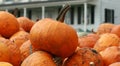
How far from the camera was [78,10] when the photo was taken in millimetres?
36344

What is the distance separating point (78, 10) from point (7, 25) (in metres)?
32.2

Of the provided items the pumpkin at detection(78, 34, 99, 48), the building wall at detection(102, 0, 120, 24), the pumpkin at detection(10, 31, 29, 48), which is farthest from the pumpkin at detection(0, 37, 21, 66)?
the building wall at detection(102, 0, 120, 24)

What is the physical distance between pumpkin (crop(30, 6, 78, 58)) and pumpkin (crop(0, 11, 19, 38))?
3.70 feet

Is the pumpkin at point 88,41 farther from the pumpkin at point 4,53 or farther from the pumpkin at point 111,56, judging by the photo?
the pumpkin at point 4,53

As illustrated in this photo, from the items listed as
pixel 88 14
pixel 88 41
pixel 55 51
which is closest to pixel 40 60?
pixel 55 51

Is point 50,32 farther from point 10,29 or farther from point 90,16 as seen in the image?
point 90,16

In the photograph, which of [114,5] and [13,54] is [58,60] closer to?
[13,54]

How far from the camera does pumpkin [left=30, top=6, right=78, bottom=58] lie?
3039 millimetres

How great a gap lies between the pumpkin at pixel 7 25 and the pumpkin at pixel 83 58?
127cm

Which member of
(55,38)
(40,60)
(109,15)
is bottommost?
(109,15)

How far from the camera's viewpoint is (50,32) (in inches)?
122

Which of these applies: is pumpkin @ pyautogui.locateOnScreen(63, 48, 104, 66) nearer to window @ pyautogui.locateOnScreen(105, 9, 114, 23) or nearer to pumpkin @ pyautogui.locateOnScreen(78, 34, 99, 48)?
pumpkin @ pyautogui.locateOnScreen(78, 34, 99, 48)

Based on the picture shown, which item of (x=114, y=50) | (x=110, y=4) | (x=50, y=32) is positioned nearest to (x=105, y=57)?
(x=114, y=50)

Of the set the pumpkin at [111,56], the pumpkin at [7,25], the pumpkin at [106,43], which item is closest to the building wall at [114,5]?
the pumpkin at [7,25]
